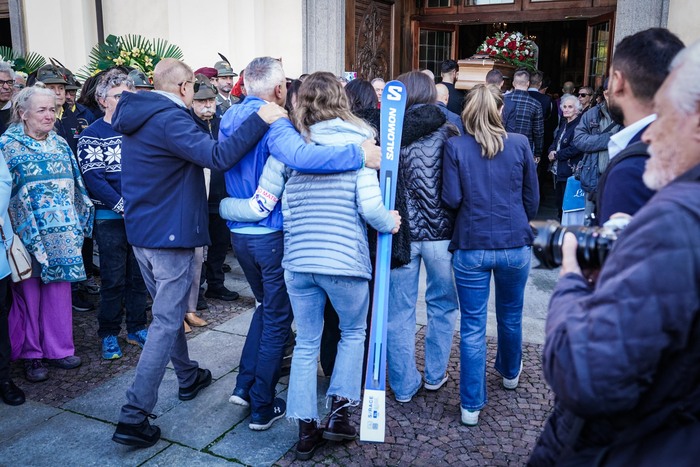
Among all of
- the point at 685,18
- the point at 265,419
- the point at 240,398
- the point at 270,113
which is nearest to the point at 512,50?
the point at 685,18

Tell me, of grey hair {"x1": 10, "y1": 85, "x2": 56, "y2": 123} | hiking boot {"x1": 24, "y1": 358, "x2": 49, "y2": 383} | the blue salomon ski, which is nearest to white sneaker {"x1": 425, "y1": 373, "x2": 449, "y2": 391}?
the blue salomon ski

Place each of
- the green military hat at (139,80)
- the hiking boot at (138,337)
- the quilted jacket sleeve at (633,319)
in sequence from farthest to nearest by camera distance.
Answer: the green military hat at (139,80) → the hiking boot at (138,337) → the quilted jacket sleeve at (633,319)

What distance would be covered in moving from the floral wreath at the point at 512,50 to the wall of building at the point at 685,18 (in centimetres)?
281

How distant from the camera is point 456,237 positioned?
348 centimetres

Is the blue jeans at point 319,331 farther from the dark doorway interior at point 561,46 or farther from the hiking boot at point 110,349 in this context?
the dark doorway interior at point 561,46

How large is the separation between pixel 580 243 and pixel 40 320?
154 inches

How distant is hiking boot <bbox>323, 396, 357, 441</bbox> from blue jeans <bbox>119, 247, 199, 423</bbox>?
91cm

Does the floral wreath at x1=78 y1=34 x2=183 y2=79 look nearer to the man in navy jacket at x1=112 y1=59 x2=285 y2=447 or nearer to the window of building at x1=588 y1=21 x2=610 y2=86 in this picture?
the man in navy jacket at x1=112 y1=59 x2=285 y2=447

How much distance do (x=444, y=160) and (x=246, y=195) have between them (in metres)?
1.06

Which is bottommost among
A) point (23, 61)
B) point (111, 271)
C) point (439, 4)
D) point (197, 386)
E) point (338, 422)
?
point (197, 386)

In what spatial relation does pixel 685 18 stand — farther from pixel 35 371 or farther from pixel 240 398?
pixel 35 371

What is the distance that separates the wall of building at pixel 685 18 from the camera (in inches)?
276

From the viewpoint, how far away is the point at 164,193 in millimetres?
3375

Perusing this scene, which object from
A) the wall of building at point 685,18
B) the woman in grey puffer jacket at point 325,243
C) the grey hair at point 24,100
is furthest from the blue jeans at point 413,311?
the wall of building at point 685,18
